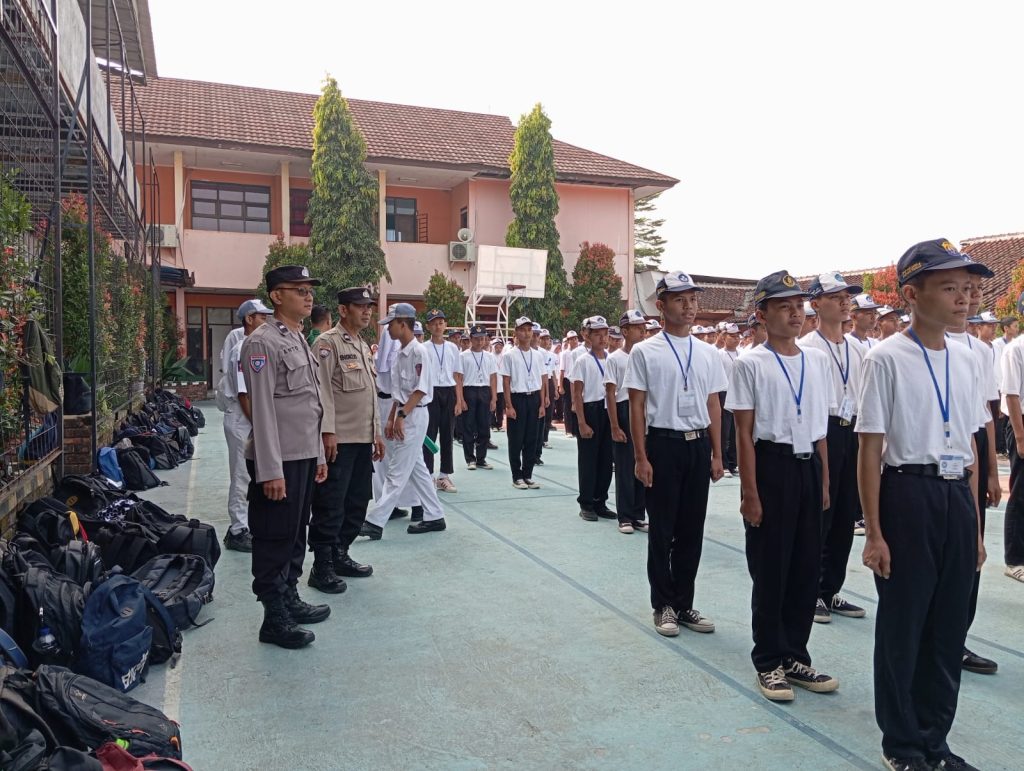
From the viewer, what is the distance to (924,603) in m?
2.87

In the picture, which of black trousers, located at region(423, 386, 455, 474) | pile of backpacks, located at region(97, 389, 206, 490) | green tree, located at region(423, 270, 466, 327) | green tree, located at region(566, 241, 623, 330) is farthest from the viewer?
green tree, located at region(566, 241, 623, 330)

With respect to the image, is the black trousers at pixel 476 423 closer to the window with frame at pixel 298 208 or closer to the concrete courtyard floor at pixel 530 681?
the concrete courtyard floor at pixel 530 681

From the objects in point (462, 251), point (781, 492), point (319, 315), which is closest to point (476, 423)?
point (319, 315)

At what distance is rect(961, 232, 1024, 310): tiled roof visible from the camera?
71.2 ft

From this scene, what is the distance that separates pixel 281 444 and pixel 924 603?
3.09 meters

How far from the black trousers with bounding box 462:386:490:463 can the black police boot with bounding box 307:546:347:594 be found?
5893mm

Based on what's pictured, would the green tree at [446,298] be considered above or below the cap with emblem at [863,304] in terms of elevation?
above

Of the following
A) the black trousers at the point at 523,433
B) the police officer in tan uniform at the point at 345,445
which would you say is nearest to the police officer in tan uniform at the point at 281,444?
the police officer in tan uniform at the point at 345,445

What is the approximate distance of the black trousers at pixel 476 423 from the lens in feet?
36.7

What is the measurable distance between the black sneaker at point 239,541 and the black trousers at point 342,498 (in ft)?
3.64

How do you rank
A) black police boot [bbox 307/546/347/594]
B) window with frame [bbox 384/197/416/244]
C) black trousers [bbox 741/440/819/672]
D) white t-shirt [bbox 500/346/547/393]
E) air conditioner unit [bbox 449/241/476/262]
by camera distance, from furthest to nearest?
window with frame [bbox 384/197/416/244], air conditioner unit [bbox 449/241/476/262], white t-shirt [bbox 500/346/547/393], black police boot [bbox 307/546/347/594], black trousers [bbox 741/440/819/672]

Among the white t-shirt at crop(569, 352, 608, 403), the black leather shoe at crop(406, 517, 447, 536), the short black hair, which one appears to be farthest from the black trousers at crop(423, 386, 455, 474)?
the short black hair

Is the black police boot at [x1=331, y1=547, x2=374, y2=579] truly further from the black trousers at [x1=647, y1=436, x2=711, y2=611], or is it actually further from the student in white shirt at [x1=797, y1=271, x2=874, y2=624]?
the student in white shirt at [x1=797, y1=271, x2=874, y2=624]

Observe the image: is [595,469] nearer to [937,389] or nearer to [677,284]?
[677,284]
